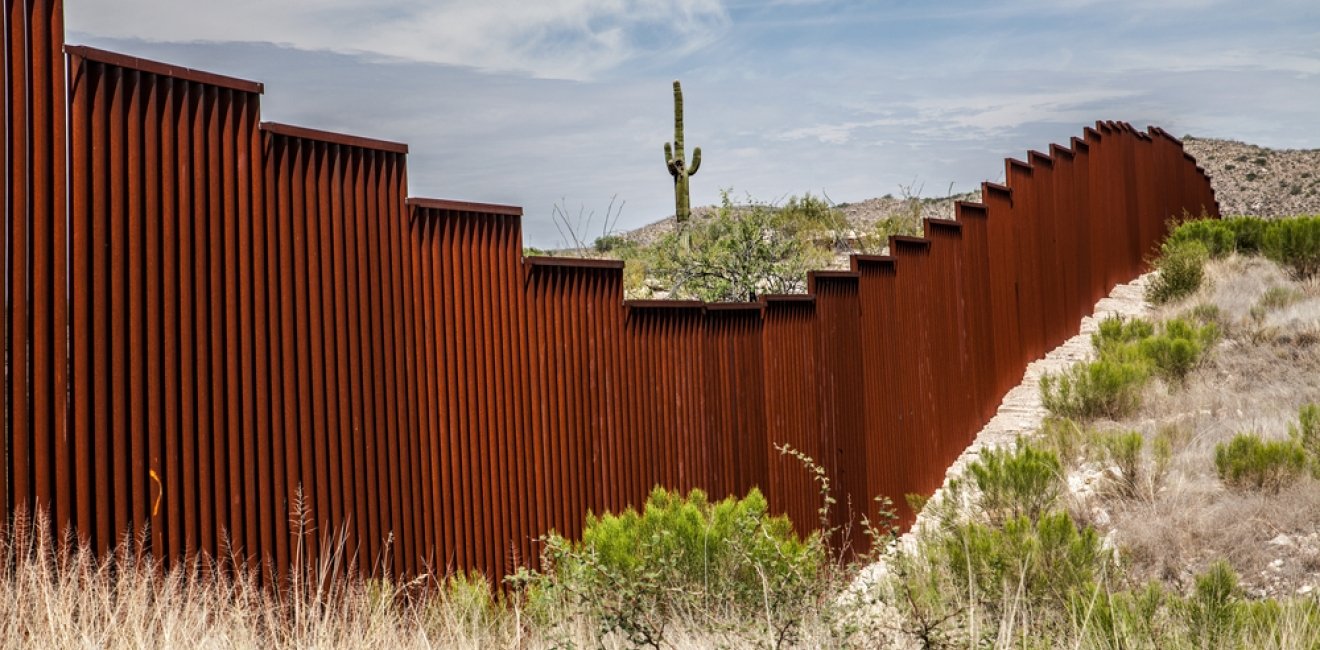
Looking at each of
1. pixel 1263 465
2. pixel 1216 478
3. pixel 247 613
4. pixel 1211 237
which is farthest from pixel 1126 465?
pixel 1211 237

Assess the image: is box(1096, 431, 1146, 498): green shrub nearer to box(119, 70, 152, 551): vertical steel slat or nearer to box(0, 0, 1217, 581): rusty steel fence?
box(0, 0, 1217, 581): rusty steel fence

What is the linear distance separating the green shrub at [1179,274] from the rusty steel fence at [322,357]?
11390mm

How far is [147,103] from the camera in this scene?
5.45 meters

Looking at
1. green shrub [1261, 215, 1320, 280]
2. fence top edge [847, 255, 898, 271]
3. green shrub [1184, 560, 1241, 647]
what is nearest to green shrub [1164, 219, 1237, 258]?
green shrub [1261, 215, 1320, 280]

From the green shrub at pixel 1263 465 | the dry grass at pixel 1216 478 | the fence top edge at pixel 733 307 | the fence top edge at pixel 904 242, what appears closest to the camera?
the fence top edge at pixel 733 307

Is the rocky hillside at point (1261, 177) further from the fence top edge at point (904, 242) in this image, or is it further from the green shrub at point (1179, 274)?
the fence top edge at point (904, 242)

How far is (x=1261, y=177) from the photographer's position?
5641 cm

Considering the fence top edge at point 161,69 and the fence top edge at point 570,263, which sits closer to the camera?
the fence top edge at point 161,69

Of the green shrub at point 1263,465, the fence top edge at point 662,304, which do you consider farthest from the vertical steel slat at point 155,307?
the green shrub at point 1263,465

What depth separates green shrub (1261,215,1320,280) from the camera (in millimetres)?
20547

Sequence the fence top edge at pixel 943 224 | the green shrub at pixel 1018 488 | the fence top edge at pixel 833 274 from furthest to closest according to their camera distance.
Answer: the fence top edge at pixel 943 224
the green shrub at pixel 1018 488
the fence top edge at pixel 833 274

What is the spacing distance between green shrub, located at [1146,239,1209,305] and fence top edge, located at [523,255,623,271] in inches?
567

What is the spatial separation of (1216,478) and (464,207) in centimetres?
716

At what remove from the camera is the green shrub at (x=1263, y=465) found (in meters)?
10.2
